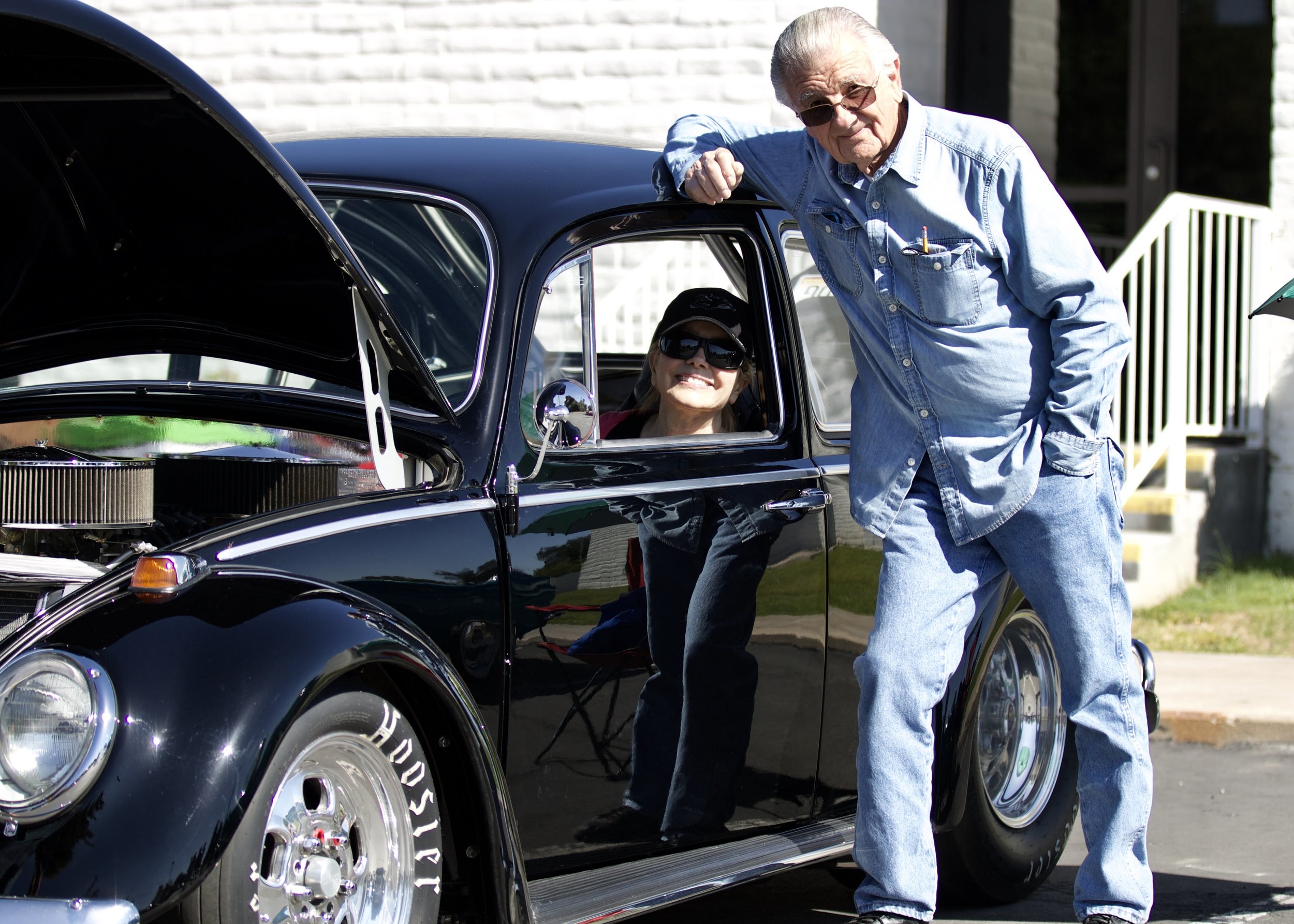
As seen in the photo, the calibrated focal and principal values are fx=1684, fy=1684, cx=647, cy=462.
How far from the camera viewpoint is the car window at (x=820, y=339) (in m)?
4.12

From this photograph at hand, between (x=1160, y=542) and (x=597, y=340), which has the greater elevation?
(x=597, y=340)

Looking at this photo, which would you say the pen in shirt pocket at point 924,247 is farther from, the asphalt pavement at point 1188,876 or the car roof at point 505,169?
the asphalt pavement at point 1188,876

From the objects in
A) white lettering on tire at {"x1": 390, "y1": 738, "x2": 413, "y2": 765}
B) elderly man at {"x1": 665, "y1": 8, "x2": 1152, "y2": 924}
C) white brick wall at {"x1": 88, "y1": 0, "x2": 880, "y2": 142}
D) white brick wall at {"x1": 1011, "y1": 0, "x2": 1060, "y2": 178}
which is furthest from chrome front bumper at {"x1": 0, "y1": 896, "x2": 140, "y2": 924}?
white brick wall at {"x1": 1011, "y1": 0, "x2": 1060, "y2": 178}

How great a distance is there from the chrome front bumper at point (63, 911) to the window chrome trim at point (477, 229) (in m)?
1.25

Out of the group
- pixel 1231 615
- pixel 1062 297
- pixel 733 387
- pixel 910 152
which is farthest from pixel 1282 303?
pixel 1231 615

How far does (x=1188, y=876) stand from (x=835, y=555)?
5.09 feet

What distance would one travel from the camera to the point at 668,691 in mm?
3512

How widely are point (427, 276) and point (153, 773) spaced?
139cm

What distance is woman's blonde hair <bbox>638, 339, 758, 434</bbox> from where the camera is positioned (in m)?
3.90

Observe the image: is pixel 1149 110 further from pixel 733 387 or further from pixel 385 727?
pixel 385 727

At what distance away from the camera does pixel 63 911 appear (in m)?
2.29

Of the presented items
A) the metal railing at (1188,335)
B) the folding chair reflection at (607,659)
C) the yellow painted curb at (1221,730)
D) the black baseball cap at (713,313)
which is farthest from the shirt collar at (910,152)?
the metal railing at (1188,335)

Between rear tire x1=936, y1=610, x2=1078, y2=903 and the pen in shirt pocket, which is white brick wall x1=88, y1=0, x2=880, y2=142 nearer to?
rear tire x1=936, y1=610, x2=1078, y2=903

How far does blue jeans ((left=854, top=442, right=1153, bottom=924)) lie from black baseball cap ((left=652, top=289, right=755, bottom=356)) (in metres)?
0.64
